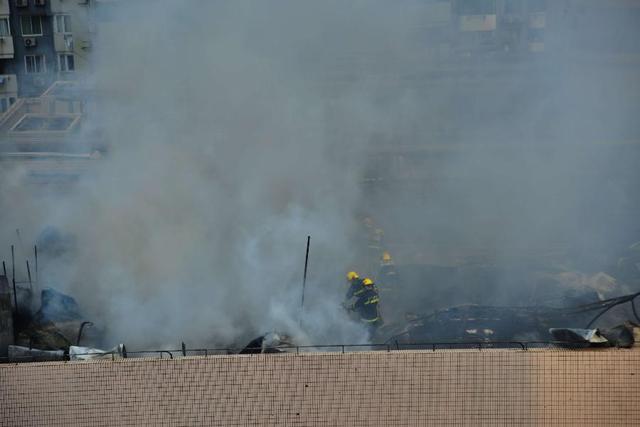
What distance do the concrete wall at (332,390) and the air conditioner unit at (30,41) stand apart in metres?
11.7

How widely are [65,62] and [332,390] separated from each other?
435 inches

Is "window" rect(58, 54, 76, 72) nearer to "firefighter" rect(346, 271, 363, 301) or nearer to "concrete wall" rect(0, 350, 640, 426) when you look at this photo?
"firefighter" rect(346, 271, 363, 301)

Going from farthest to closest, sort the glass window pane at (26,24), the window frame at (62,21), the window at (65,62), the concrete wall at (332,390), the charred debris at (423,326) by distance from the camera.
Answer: the glass window pane at (26,24)
the window frame at (62,21)
the window at (65,62)
the charred debris at (423,326)
the concrete wall at (332,390)

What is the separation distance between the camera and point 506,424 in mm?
4246

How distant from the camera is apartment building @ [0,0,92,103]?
13531 millimetres

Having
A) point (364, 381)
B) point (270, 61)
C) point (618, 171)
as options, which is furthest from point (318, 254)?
point (618, 171)

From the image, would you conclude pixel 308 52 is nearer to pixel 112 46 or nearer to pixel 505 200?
pixel 112 46

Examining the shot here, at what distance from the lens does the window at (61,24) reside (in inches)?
547

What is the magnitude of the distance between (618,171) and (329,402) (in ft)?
25.7

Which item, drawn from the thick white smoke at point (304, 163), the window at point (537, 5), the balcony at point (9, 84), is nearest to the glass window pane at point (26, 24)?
the balcony at point (9, 84)

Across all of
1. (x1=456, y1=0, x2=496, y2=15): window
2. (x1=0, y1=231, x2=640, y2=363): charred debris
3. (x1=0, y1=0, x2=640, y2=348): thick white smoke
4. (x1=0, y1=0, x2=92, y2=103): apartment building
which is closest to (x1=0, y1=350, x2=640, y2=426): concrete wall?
(x1=0, y1=231, x2=640, y2=363): charred debris

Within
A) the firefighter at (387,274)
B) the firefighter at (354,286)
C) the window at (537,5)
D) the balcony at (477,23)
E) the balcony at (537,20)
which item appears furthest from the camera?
the balcony at (477,23)

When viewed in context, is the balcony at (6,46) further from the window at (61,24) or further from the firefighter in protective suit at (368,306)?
the firefighter in protective suit at (368,306)

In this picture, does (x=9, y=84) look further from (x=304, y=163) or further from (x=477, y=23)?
(x=477, y=23)
